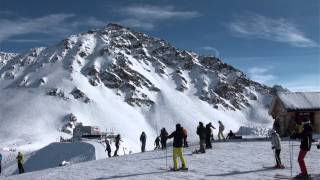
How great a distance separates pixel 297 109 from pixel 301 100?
73.4 inches

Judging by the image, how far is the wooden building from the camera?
48375mm

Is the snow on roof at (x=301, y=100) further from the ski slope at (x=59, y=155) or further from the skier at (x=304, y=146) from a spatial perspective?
the skier at (x=304, y=146)

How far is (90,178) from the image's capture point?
22328 millimetres

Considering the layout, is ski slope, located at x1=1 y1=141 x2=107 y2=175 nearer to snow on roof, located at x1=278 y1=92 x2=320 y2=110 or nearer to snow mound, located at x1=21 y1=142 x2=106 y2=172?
snow mound, located at x1=21 y1=142 x2=106 y2=172

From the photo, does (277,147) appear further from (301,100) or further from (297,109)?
(301,100)

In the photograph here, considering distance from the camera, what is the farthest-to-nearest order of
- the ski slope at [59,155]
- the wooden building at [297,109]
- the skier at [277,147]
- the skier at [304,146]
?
the ski slope at [59,155] → the wooden building at [297,109] → the skier at [277,147] → the skier at [304,146]

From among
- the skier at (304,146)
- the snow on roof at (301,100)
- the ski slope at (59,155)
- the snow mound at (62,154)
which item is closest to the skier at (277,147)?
the skier at (304,146)

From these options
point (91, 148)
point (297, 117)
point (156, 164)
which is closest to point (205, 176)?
point (156, 164)

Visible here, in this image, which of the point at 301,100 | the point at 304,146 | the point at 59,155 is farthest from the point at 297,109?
the point at 304,146

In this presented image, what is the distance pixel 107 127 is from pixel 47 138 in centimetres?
3310

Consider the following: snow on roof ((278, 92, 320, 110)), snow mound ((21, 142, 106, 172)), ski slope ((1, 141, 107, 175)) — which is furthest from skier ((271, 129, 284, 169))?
snow mound ((21, 142, 106, 172))

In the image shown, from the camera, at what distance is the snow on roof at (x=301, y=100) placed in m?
48.6

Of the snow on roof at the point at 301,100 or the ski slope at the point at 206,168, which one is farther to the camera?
the snow on roof at the point at 301,100

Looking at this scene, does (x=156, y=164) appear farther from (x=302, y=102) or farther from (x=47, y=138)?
(x=47, y=138)
